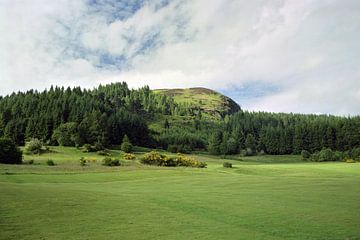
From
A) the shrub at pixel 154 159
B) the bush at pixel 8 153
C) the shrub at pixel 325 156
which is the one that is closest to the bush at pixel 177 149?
the shrub at pixel 325 156

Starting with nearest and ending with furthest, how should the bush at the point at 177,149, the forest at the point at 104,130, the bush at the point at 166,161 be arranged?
the bush at the point at 166,161 → the forest at the point at 104,130 → the bush at the point at 177,149

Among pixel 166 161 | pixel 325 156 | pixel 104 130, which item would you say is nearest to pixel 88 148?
pixel 104 130

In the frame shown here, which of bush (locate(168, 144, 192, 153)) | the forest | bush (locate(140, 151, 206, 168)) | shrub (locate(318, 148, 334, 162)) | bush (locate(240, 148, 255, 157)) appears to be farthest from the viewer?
bush (locate(240, 148, 255, 157))

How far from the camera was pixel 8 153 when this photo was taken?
3029 inches

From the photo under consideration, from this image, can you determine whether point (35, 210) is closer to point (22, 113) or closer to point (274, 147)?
point (22, 113)

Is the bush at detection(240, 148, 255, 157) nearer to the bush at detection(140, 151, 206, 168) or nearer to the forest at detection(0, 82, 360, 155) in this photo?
the forest at detection(0, 82, 360, 155)

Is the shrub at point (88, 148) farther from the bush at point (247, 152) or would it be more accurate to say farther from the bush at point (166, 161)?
the bush at point (247, 152)

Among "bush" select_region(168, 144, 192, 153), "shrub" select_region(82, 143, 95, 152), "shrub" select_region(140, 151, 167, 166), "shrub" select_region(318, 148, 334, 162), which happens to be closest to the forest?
"bush" select_region(168, 144, 192, 153)

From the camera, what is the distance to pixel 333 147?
583 ft

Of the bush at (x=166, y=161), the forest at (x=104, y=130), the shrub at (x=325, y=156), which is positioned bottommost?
Answer: the bush at (x=166, y=161)

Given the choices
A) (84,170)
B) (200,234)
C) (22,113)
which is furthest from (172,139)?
(200,234)

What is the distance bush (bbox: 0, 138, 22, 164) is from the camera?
76287mm

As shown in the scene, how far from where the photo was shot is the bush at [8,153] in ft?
250

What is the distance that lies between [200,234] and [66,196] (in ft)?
41.7
